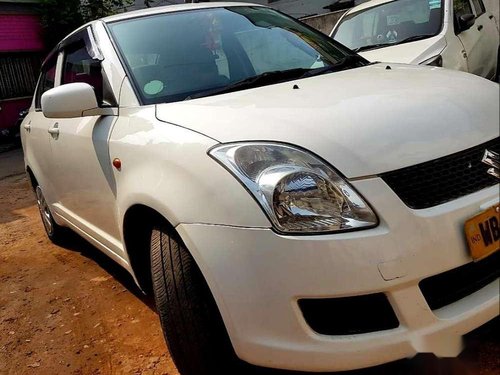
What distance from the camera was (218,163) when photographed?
1.67m

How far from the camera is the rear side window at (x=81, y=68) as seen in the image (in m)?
2.61

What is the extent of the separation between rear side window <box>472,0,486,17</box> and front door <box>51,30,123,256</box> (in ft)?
16.0

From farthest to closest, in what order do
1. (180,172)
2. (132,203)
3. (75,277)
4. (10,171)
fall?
(10,171) < (75,277) < (132,203) < (180,172)

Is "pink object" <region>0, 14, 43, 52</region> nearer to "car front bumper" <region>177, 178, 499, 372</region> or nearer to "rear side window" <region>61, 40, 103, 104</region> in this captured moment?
"rear side window" <region>61, 40, 103, 104</region>

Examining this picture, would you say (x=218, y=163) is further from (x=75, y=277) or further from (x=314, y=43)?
(x=75, y=277)

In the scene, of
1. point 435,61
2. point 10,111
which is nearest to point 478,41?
point 435,61

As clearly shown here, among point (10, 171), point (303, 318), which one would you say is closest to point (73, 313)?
point (303, 318)

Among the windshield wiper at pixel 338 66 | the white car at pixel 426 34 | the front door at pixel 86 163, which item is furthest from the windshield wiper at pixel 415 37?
the front door at pixel 86 163

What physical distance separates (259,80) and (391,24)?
3.67m

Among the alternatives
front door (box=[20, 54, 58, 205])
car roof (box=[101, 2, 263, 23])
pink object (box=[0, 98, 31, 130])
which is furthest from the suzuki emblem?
pink object (box=[0, 98, 31, 130])

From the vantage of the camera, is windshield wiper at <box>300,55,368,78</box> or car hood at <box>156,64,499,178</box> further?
windshield wiper at <box>300,55,368,78</box>

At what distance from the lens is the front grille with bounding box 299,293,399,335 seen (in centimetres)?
155

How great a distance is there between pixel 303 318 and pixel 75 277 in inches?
97.6

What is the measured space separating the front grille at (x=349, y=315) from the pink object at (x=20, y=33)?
560 inches
